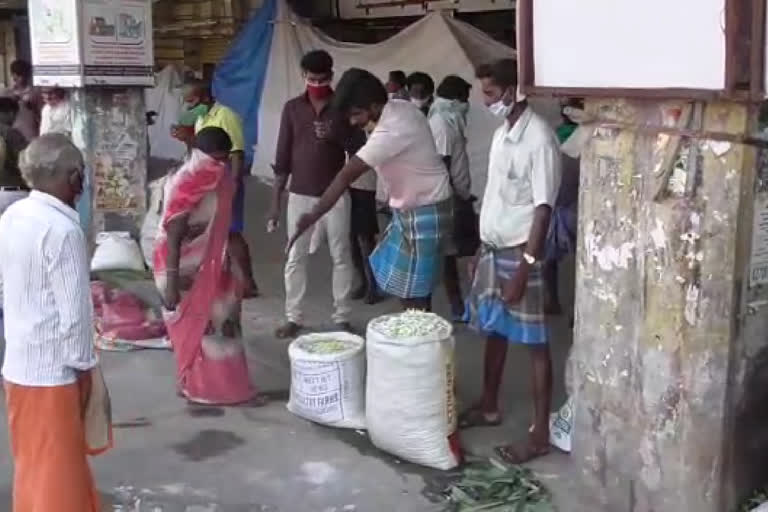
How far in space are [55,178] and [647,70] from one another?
197 cm

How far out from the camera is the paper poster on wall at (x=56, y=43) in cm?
711

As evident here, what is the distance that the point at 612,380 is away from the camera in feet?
11.5

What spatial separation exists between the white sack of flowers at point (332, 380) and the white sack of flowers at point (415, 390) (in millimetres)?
238

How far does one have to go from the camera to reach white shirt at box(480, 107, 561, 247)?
397 cm

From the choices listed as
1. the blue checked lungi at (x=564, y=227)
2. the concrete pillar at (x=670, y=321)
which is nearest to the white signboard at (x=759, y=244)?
the concrete pillar at (x=670, y=321)

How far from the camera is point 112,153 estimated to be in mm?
7473

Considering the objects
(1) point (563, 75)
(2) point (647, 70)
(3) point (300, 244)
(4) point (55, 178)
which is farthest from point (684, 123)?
(3) point (300, 244)

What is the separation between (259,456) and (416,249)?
4.34ft

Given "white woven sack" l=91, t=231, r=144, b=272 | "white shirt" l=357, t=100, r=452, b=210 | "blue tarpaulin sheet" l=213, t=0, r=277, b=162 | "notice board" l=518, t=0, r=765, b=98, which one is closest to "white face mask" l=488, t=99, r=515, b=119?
"notice board" l=518, t=0, r=765, b=98

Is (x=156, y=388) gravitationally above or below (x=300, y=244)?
below

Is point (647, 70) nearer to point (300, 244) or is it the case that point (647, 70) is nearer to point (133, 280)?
point (300, 244)

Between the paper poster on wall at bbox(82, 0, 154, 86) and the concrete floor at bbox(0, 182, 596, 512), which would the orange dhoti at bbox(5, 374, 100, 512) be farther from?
the paper poster on wall at bbox(82, 0, 154, 86)

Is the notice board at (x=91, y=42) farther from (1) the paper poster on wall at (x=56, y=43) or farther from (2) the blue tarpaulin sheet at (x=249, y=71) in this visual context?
(2) the blue tarpaulin sheet at (x=249, y=71)

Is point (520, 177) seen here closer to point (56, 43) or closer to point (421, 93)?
point (421, 93)
